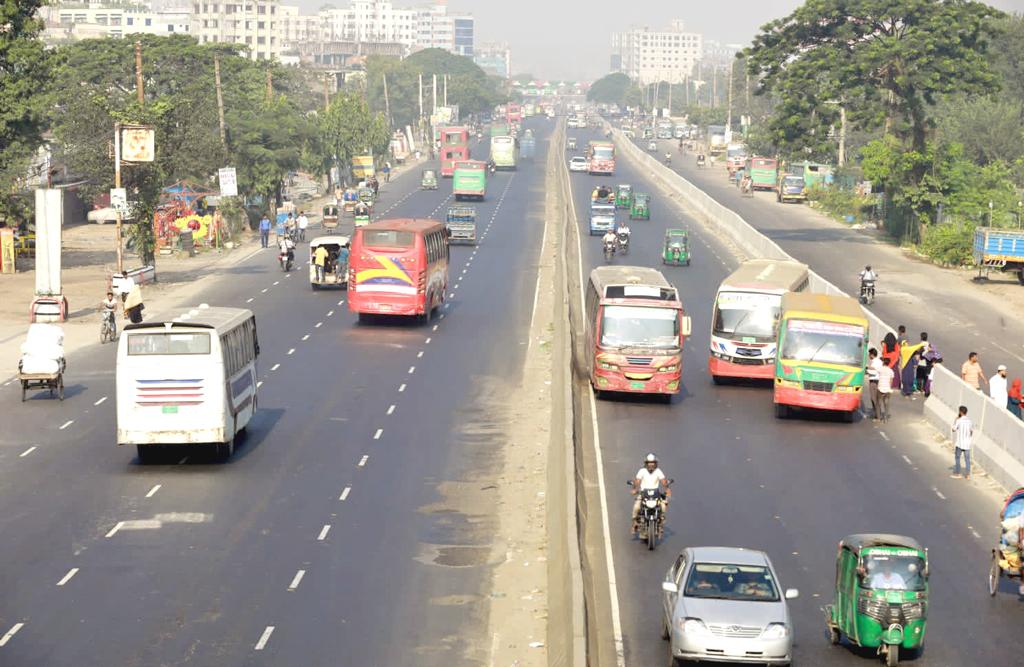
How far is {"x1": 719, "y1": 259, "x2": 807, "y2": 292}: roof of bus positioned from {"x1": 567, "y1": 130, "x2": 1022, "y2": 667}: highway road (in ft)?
9.01

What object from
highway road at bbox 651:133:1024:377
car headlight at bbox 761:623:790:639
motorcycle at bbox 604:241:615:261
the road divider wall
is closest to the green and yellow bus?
the road divider wall

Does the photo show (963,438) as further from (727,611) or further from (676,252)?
(676,252)

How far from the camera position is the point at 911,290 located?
63062 millimetres

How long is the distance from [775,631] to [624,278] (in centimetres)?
2193

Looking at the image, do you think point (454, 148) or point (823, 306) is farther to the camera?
point (454, 148)

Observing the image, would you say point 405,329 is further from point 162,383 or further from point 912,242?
point 912,242

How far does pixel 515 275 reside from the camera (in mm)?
64688

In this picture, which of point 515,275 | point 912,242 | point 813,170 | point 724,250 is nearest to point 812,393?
point 515,275

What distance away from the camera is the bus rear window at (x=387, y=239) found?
4659 centimetres

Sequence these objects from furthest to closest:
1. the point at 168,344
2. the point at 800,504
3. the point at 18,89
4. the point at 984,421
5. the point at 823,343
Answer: the point at 18,89 < the point at 823,343 < the point at 984,421 < the point at 168,344 < the point at 800,504

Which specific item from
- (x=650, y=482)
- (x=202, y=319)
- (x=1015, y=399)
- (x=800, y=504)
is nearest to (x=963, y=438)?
(x=800, y=504)

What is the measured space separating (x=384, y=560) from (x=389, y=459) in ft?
23.3

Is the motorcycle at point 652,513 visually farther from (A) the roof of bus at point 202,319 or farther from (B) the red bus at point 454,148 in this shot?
(B) the red bus at point 454,148

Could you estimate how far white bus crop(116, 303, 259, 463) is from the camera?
2745 cm
